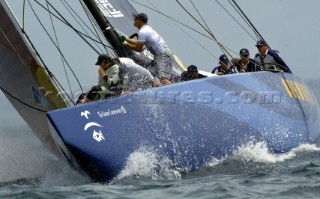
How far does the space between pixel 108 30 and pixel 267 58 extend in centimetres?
209

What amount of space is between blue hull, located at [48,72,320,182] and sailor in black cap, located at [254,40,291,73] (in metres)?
0.91

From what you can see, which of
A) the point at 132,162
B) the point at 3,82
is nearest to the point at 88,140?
the point at 132,162

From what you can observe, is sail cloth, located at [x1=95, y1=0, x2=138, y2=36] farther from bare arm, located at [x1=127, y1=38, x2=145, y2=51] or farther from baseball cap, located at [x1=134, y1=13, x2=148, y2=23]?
baseball cap, located at [x1=134, y1=13, x2=148, y2=23]

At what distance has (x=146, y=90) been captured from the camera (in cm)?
734

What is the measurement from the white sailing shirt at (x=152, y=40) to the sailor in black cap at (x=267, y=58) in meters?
1.60

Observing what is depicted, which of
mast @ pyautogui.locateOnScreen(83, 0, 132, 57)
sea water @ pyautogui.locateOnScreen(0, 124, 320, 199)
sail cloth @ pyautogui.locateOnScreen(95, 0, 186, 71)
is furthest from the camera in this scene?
sail cloth @ pyautogui.locateOnScreen(95, 0, 186, 71)

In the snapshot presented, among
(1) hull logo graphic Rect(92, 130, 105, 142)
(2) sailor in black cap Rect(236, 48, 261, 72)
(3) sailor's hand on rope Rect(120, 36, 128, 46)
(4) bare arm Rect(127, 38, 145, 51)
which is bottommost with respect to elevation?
(1) hull logo graphic Rect(92, 130, 105, 142)

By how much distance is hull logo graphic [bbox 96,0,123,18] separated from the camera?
400 inches

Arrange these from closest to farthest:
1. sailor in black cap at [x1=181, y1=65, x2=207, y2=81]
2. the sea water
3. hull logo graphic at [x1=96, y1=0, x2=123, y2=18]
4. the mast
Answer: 1. the sea water
2. sailor in black cap at [x1=181, y1=65, x2=207, y2=81]
3. the mast
4. hull logo graphic at [x1=96, y1=0, x2=123, y2=18]

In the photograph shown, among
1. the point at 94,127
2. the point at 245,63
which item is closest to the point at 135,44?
the point at 245,63

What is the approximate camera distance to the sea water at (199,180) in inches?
248

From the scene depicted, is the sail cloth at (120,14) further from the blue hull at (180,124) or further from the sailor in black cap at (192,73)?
the blue hull at (180,124)

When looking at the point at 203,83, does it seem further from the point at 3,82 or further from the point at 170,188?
the point at 3,82

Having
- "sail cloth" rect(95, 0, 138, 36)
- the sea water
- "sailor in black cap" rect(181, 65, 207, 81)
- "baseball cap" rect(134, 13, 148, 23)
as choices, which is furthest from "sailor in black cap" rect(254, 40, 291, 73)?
"baseball cap" rect(134, 13, 148, 23)
